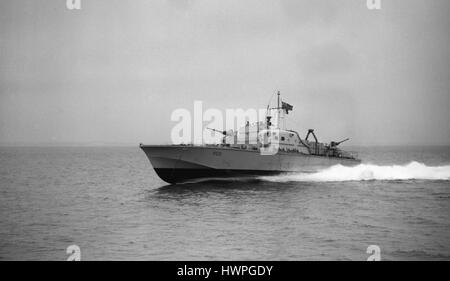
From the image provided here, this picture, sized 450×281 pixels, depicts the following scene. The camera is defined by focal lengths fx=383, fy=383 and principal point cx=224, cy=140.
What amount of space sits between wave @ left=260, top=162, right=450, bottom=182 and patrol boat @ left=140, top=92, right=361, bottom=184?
0.64m

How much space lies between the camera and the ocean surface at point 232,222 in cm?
1534

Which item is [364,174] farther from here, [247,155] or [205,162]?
[205,162]

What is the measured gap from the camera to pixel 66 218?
22516 mm

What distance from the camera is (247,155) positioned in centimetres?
3272

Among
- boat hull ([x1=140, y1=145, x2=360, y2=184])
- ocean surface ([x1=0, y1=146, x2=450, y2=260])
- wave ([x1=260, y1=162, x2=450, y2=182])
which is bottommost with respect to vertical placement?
ocean surface ([x1=0, y1=146, x2=450, y2=260])

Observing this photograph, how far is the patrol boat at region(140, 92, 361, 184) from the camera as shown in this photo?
31109 millimetres

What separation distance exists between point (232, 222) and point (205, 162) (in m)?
11.9

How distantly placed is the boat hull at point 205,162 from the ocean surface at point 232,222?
113 centimetres

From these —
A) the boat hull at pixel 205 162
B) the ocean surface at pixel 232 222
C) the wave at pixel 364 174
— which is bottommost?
the ocean surface at pixel 232 222
